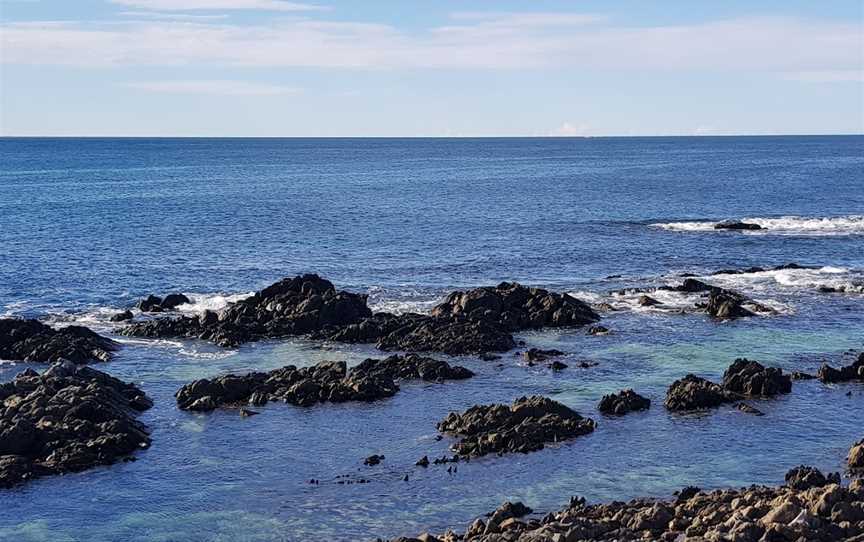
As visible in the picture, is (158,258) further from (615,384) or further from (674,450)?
(674,450)

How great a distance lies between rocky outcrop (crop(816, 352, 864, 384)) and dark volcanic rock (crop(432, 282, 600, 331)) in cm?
1956

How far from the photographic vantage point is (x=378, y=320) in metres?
75.9

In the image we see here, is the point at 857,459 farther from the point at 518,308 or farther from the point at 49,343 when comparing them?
the point at 49,343

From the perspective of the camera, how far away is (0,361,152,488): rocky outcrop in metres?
49.5

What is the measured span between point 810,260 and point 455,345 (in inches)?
2048

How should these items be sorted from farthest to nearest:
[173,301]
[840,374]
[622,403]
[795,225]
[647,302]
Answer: [795,225]
[173,301]
[647,302]
[840,374]
[622,403]

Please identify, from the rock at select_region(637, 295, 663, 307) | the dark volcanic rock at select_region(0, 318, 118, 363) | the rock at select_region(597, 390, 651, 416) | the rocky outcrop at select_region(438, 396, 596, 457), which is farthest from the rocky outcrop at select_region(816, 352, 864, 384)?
the dark volcanic rock at select_region(0, 318, 118, 363)

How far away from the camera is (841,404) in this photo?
57.2 m

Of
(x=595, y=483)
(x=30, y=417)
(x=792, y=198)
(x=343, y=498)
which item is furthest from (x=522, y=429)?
(x=792, y=198)

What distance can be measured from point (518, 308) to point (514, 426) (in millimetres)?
26665

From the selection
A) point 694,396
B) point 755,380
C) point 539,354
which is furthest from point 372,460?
point 755,380

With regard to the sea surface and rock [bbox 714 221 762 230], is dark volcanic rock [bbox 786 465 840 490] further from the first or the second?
rock [bbox 714 221 762 230]

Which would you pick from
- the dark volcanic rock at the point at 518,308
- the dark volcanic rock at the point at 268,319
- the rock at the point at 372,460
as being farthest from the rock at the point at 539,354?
the rock at the point at 372,460

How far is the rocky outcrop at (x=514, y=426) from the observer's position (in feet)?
167
